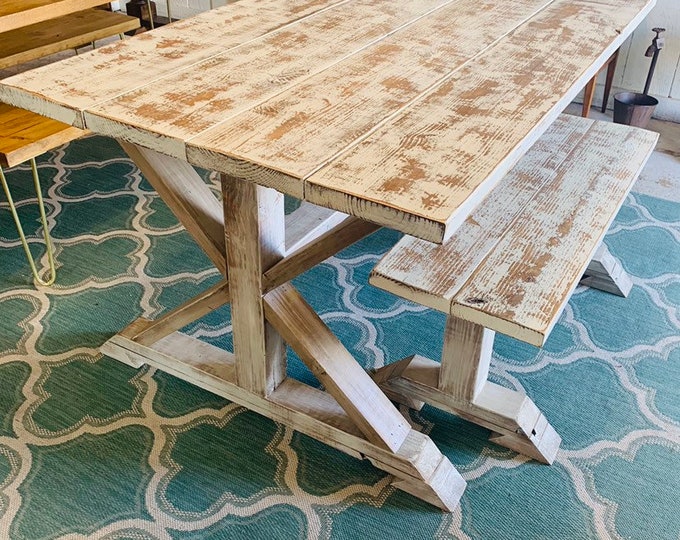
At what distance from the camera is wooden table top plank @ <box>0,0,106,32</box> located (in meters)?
2.03

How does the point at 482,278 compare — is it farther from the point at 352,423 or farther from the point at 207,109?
the point at 207,109

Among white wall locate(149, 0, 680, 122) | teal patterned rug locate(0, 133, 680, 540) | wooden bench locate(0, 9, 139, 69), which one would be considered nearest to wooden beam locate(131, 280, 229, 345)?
teal patterned rug locate(0, 133, 680, 540)

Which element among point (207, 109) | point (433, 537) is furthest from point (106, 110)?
point (433, 537)

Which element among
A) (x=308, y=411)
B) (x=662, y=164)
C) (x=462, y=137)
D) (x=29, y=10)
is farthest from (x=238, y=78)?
(x=662, y=164)

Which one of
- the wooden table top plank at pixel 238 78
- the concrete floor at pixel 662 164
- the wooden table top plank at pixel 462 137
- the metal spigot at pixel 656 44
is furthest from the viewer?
the metal spigot at pixel 656 44

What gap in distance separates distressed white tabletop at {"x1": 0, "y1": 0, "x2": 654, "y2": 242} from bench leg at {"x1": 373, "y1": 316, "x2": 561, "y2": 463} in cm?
45

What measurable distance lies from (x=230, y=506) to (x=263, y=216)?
575mm

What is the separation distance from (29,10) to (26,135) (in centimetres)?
46

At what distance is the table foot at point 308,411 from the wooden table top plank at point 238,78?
661mm

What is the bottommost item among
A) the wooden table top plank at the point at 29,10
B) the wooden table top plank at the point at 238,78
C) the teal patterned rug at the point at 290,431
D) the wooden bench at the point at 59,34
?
the teal patterned rug at the point at 290,431

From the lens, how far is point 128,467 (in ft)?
4.83

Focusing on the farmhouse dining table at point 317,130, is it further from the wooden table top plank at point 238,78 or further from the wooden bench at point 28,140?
the wooden bench at point 28,140

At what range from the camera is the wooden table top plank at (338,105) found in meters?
1.02

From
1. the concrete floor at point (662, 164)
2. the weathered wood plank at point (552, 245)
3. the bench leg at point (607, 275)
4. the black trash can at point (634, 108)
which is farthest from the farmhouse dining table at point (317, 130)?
the black trash can at point (634, 108)
